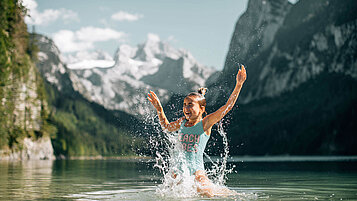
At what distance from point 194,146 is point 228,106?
4.96 ft

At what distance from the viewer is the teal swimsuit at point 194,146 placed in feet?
41.0

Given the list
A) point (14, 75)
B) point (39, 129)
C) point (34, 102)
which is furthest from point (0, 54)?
point (39, 129)

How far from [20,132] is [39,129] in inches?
1242

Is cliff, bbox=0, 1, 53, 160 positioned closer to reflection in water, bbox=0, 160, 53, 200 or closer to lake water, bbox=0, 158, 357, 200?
reflection in water, bbox=0, 160, 53, 200

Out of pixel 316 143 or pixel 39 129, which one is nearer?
pixel 39 129

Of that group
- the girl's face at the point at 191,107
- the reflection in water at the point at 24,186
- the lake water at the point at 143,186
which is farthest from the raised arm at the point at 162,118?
the reflection in water at the point at 24,186

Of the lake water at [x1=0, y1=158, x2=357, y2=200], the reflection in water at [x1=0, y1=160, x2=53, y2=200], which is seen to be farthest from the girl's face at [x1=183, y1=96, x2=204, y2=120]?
the reflection in water at [x1=0, y1=160, x2=53, y2=200]

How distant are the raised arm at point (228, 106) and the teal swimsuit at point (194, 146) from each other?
0.76 ft

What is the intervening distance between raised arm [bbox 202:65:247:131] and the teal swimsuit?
0.23 meters

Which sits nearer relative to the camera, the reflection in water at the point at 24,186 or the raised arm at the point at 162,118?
the raised arm at the point at 162,118

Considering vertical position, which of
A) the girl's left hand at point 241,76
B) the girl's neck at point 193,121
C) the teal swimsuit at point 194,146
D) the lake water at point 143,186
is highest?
the girl's left hand at point 241,76

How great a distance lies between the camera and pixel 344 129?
189 meters

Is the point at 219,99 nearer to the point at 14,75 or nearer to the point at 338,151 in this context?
the point at 14,75

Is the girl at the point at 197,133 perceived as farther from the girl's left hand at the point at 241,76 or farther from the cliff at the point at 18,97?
the cliff at the point at 18,97
